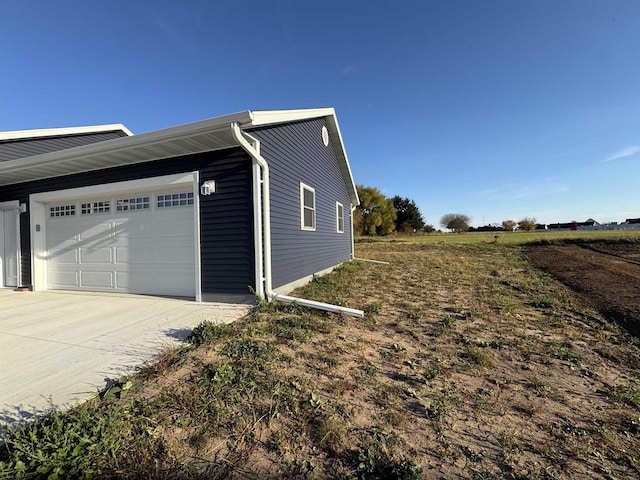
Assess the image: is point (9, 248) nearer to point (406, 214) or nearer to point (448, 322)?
point (448, 322)

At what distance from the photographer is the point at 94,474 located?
1604 millimetres

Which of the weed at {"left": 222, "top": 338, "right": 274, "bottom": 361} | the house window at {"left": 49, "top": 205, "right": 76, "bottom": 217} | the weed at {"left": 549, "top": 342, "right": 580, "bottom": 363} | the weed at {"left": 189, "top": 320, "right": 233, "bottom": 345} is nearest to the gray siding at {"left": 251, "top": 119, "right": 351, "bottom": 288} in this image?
the weed at {"left": 189, "top": 320, "right": 233, "bottom": 345}

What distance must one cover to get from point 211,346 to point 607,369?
4.43m

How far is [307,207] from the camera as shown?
8.02 metres

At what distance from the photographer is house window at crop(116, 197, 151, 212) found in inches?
253

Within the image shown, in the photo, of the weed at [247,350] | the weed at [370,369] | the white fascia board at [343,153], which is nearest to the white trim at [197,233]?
the weed at [247,350]

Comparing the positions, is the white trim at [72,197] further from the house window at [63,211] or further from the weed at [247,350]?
the weed at [247,350]

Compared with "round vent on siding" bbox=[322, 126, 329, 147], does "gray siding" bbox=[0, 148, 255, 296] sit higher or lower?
lower

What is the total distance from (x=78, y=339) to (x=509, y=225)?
71.8 metres

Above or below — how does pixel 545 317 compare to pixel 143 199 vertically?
below

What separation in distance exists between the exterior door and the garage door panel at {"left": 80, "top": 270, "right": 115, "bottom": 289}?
7.98 feet

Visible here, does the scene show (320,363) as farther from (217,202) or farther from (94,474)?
(217,202)

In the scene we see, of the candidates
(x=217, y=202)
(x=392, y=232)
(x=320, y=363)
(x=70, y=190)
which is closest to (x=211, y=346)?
(x=320, y=363)

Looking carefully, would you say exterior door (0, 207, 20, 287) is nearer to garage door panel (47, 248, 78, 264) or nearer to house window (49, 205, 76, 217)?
garage door panel (47, 248, 78, 264)
